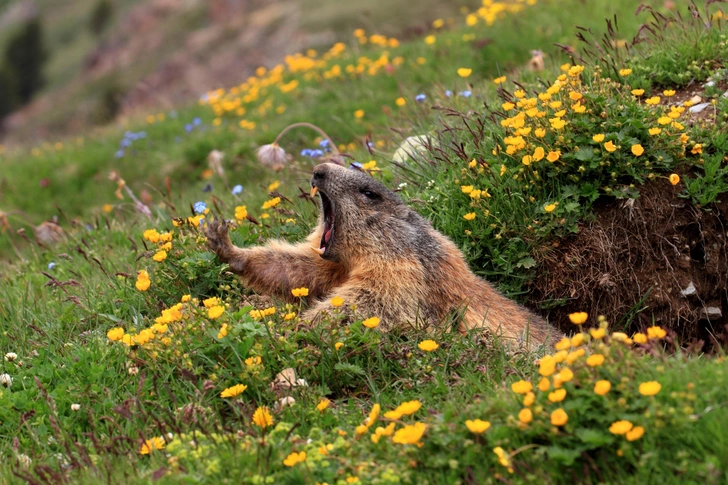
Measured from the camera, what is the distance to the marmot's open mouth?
542cm

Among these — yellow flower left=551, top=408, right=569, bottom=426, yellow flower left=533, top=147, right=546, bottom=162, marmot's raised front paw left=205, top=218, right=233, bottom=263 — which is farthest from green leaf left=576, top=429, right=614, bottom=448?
marmot's raised front paw left=205, top=218, right=233, bottom=263

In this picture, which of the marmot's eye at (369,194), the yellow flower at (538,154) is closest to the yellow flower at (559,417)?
the marmot's eye at (369,194)

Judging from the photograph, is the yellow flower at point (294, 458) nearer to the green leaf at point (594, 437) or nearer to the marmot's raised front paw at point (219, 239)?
the green leaf at point (594, 437)

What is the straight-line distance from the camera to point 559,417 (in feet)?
10.6

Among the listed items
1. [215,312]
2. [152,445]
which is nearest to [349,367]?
[215,312]

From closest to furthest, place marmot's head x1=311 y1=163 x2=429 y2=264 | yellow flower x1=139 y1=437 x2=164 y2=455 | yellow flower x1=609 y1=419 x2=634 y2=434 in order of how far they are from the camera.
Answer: yellow flower x1=609 y1=419 x2=634 y2=434 → yellow flower x1=139 y1=437 x2=164 y2=455 → marmot's head x1=311 y1=163 x2=429 y2=264

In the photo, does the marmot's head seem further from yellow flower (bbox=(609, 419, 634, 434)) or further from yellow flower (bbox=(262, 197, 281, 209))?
yellow flower (bbox=(609, 419, 634, 434))

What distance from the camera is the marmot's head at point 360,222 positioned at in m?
5.34

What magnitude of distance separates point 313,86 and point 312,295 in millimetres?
6925

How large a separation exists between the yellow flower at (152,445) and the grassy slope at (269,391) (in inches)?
2.5

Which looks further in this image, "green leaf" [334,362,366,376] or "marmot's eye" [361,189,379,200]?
"marmot's eye" [361,189,379,200]

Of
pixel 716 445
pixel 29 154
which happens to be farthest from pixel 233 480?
pixel 29 154

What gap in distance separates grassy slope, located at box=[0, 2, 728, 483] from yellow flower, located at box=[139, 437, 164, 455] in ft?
0.21

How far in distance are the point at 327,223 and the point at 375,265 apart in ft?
1.90
